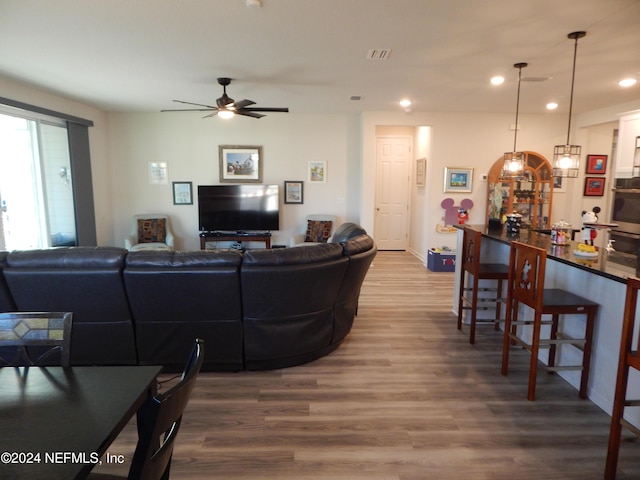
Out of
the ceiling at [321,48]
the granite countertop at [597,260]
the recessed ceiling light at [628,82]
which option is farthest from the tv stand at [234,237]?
the recessed ceiling light at [628,82]

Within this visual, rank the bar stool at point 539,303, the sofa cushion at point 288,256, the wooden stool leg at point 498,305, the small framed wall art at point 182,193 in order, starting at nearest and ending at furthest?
the bar stool at point 539,303
the sofa cushion at point 288,256
the wooden stool leg at point 498,305
the small framed wall art at point 182,193

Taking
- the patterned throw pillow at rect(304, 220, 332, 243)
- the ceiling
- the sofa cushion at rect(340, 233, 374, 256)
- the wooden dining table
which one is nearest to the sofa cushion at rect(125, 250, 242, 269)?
the sofa cushion at rect(340, 233, 374, 256)

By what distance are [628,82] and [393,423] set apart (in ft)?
16.5

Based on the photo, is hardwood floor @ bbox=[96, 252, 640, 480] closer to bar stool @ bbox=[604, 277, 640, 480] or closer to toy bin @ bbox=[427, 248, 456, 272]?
bar stool @ bbox=[604, 277, 640, 480]

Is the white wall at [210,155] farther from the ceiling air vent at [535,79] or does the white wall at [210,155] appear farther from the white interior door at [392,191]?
the ceiling air vent at [535,79]

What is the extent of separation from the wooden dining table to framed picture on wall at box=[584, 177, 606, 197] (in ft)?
25.4

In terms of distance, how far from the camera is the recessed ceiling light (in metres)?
4.47

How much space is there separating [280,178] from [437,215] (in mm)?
2997

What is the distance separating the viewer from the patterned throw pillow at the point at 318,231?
6.86m

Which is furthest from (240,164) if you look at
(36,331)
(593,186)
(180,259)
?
(593,186)

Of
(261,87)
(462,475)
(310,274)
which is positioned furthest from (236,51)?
(462,475)

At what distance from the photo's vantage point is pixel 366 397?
265 cm

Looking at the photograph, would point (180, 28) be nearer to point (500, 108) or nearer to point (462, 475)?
point (462, 475)

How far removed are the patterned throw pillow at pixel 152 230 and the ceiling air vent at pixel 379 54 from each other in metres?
4.87
